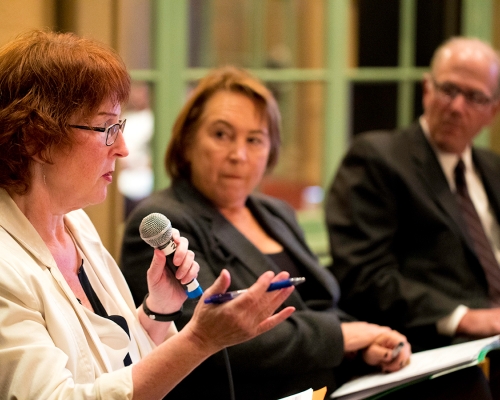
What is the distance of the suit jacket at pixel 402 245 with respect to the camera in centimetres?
248

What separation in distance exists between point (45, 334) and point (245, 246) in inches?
32.5

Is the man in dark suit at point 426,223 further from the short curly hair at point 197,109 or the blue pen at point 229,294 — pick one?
the blue pen at point 229,294

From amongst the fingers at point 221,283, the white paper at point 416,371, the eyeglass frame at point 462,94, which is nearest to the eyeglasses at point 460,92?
the eyeglass frame at point 462,94

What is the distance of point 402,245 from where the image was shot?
8.55ft

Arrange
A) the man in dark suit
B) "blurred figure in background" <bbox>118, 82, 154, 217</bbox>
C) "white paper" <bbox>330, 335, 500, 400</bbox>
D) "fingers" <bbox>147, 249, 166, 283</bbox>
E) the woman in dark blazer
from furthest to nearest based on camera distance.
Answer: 1. "blurred figure in background" <bbox>118, 82, 154, 217</bbox>
2. the man in dark suit
3. the woman in dark blazer
4. "white paper" <bbox>330, 335, 500, 400</bbox>
5. "fingers" <bbox>147, 249, 166, 283</bbox>

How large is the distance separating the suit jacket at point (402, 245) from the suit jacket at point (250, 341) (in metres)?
0.46

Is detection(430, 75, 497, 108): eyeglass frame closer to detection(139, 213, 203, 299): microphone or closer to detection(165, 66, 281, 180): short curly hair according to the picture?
detection(165, 66, 281, 180): short curly hair

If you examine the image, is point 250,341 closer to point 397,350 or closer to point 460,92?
point 397,350

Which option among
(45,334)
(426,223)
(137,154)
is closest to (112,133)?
(45,334)

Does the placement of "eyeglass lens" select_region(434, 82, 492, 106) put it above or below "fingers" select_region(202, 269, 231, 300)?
above

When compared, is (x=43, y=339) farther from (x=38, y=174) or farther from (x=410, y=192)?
(x=410, y=192)

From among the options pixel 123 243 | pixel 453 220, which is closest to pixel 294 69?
pixel 453 220

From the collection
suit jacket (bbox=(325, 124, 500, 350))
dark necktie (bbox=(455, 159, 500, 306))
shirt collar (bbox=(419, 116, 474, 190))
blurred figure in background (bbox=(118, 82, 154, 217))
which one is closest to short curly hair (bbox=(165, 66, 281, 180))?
suit jacket (bbox=(325, 124, 500, 350))

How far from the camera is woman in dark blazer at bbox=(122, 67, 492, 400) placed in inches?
73.1
